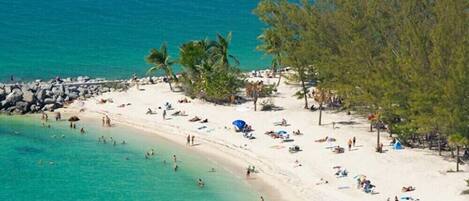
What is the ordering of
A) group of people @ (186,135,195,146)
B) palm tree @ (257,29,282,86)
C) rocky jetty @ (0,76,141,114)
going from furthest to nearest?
palm tree @ (257,29,282,86) → rocky jetty @ (0,76,141,114) → group of people @ (186,135,195,146)

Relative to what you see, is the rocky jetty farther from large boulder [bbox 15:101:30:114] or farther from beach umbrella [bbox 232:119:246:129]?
beach umbrella [bbox 232:119:246:129]

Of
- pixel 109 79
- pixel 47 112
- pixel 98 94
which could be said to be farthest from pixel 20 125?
pixel 109 79

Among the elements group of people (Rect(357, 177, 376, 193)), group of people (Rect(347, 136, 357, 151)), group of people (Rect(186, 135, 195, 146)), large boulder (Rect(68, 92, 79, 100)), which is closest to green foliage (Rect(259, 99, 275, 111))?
group of people (Rect(186, 135, 195, 146))

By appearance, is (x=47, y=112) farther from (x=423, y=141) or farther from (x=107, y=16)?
(x=107, y=16)

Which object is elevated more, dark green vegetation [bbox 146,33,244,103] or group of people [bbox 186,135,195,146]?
dark green vegetation [bbox 146,33,244,103]

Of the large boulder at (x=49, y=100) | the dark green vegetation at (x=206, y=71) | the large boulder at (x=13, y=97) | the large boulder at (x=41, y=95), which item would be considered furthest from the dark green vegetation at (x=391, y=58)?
the large boulder at (x=13, y=97)
